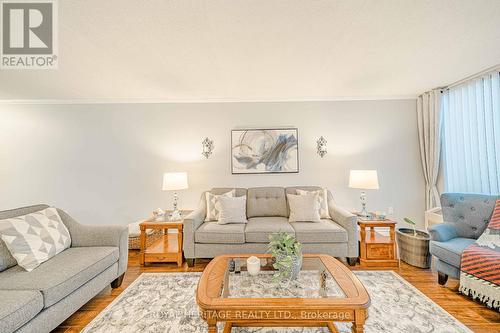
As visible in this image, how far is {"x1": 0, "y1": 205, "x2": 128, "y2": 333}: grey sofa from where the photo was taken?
1.32 m

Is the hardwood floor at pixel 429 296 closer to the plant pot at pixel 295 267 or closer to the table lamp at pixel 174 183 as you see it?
the table lamp at pixel 174 183

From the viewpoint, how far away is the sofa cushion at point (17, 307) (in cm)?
120

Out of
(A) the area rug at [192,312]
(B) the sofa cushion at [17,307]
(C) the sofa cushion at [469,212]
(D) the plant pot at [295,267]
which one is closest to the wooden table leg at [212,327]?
(A) the area rug at [192,312]

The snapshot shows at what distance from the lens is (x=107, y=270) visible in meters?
2.06

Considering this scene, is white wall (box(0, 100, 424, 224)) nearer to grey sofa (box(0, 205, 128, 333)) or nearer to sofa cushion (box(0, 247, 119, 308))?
grey sofa (box(0, 205, 128, 333))

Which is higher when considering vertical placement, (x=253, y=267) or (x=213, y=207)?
(x=213, y=207)

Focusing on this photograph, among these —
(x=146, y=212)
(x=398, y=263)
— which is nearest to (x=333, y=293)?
(x=398, y=263)

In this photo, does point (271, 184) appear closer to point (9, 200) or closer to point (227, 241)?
point (227, 241)

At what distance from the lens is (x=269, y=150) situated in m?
3.57

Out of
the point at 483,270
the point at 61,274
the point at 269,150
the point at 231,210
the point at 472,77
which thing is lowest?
the point at 483,270

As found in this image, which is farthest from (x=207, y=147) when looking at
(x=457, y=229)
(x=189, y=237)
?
(x=457, y=229)

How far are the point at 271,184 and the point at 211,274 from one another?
214 centimetres

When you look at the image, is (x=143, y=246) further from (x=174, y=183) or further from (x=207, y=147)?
(x=207, y=147)

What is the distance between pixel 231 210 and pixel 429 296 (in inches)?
89.2
